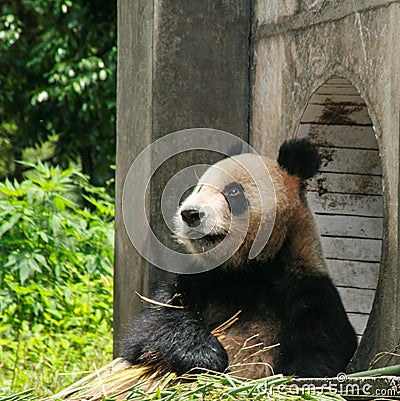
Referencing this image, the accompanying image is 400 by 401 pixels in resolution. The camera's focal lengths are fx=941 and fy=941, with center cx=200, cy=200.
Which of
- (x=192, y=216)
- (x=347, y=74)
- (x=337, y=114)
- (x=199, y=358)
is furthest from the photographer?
(x=337, y=114)

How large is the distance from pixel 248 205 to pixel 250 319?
1.65 ft

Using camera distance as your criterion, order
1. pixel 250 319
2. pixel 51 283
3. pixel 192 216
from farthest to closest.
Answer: pixel 51 283, pixel 250 319, pixel 192 216

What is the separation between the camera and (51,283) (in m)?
7.00

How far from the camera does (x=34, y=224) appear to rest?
700 cm

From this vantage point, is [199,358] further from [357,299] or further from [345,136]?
[345,136]

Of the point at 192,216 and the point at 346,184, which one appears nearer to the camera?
the point at 192,216

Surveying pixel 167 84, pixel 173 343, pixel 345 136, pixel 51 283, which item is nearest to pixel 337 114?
pixel 345 136

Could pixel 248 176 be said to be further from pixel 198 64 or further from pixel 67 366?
pixel 67 366

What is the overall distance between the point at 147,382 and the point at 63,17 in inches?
297

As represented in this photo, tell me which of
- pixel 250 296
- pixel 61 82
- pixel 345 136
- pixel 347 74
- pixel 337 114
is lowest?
pixel 250 296

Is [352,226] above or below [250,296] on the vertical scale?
above

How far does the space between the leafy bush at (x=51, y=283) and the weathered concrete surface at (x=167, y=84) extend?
1.17 m

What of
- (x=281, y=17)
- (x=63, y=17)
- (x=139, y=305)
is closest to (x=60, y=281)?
(x=139, y=305)

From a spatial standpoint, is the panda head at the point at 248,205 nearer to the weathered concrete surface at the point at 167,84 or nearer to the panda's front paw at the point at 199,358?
the panda's front paw at the point at 199,358
